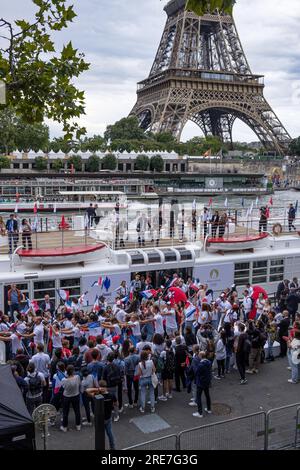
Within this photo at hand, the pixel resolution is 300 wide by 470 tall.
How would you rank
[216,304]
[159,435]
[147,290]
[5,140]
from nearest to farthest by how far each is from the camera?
1. [159,435]
2. [216,304]
3. [147,290]
4. [5,140]

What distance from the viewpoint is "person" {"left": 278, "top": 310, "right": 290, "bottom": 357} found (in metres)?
14.1

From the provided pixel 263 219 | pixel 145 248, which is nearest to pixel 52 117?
pixel 145 248

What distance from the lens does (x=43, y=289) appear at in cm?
1698

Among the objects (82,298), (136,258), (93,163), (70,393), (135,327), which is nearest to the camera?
(70,393)

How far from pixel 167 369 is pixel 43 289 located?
22.3 ft

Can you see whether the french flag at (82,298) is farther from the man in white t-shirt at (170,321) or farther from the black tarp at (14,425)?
the black tarp at (14,425)

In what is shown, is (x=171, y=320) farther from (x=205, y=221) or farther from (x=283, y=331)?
(x=205, y=221)

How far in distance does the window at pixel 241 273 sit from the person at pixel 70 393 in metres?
11.2

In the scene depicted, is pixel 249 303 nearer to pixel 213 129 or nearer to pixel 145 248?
pixel 145 248

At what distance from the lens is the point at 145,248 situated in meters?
19.6

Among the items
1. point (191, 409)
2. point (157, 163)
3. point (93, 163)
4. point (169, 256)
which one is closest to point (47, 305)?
point (169, 256)

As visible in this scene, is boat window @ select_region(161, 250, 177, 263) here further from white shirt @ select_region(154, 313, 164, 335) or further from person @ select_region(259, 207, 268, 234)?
white shirt @ select_region(154, 313, 164, 335)

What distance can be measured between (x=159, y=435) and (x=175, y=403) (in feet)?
5.11

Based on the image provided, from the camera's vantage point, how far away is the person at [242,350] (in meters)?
12.4
